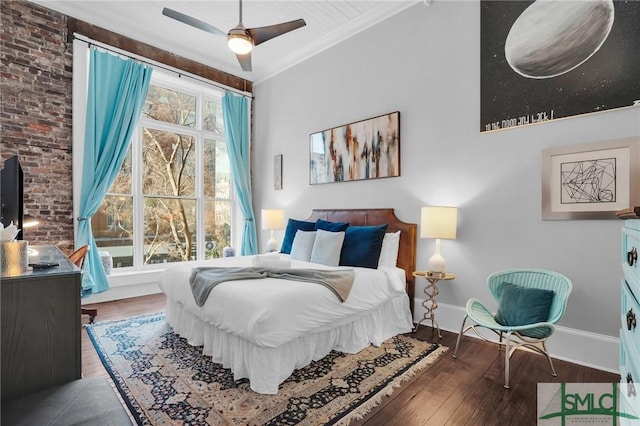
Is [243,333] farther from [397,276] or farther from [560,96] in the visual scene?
[560,96]

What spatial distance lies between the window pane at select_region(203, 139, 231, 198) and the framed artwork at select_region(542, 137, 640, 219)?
4.59 m

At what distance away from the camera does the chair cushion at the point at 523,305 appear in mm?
2285

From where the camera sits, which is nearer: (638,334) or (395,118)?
(638,334)

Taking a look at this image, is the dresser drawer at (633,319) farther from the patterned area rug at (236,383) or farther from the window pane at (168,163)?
the window pane at (168,163)

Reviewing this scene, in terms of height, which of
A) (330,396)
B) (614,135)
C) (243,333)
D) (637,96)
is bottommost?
(330,396)

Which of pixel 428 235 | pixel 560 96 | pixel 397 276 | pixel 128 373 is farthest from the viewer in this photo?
pixel 397 276

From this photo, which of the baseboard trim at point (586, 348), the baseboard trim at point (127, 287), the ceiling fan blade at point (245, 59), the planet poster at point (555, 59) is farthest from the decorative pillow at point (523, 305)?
the baseboard trim at point (127, 287)

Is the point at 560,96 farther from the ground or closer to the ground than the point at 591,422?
farther from the ground

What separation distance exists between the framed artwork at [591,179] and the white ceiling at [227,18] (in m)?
2.16

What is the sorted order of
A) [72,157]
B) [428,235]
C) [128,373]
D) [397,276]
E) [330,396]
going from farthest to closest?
[72,157] → [397,276] → [428,235] → [128,373] → [330,396]

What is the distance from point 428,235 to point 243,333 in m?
1.87

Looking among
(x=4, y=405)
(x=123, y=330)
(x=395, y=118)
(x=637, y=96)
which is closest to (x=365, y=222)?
(x=395, y=118)

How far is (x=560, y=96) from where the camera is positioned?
2596mm

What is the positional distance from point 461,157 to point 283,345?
8.02 feet
